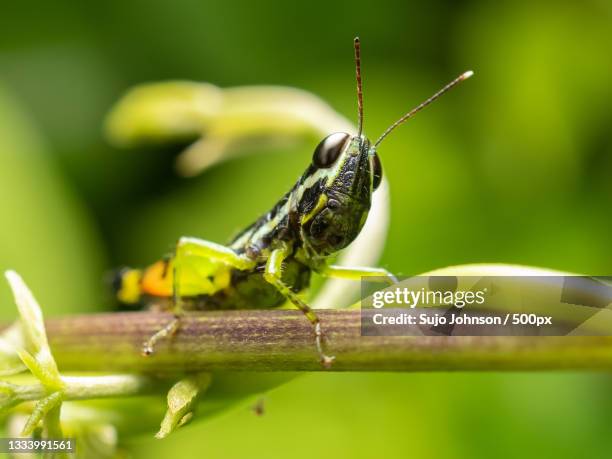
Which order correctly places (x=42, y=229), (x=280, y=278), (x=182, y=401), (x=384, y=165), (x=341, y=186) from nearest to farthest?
1. (x=182, y=401)
2. (x=341, y=186)
3. (x=280, y=278)
4. (x=42, y=229)
5. (x=384, y=165)

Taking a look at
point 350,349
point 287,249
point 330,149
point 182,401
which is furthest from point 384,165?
point 182,401

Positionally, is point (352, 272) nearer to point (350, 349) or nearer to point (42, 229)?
point (350, 349)

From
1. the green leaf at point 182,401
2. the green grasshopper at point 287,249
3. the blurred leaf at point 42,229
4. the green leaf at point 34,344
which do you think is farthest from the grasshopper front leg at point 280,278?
the blurred leaf at point 42,229

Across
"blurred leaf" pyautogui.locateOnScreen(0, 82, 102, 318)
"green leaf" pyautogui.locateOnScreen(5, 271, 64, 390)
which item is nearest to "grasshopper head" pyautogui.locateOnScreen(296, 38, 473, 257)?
"green leaf" pyautogui.locateOnScreen(5, 271, 64, 390)

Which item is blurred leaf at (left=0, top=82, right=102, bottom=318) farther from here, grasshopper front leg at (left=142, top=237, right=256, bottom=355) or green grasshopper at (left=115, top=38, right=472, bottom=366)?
grasshopper front leg at (left=142, top=237, right=256, bottom=355)

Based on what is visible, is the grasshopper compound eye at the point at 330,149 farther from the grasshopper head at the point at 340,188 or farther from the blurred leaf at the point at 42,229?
the blurred leaf at the point at 42,229

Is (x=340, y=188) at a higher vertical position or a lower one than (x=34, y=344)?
higher

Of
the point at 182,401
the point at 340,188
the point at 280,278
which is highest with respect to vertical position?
the point at 340,188

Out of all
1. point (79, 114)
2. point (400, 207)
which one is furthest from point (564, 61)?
point (79, 114)
